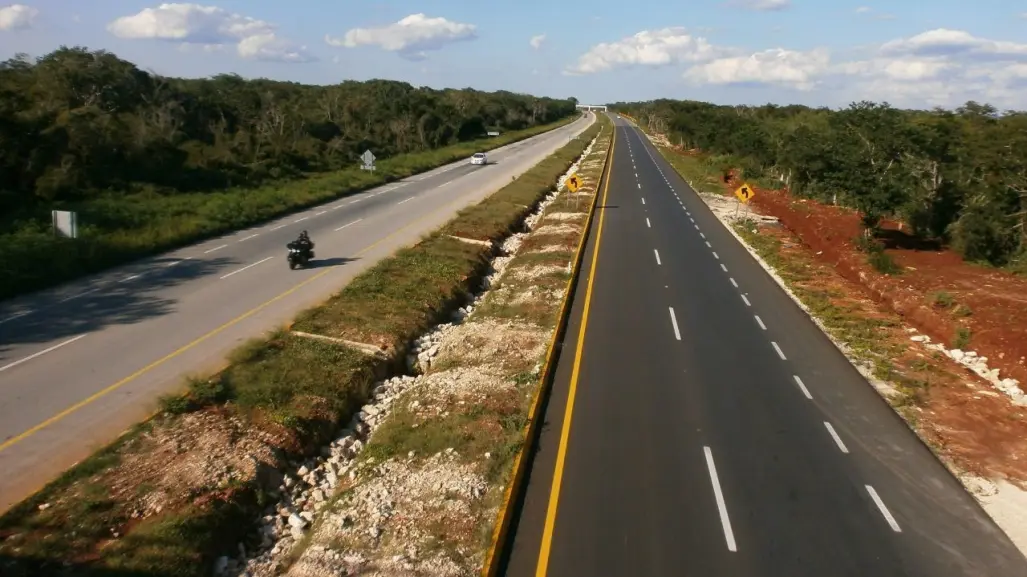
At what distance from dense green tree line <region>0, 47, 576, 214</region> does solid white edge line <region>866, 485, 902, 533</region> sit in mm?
33058

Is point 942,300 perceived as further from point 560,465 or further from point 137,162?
point 137,162

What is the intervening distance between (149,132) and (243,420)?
121 ft

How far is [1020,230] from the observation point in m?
27.7

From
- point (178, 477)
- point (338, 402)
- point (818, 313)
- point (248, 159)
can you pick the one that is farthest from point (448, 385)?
point (248, 159)

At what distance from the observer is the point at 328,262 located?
25953 millimetres

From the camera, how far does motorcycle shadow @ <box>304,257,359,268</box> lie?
25359mm

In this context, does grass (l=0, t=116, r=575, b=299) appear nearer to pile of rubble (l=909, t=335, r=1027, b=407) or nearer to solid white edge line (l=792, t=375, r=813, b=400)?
solid white edge line (l=792, t=375, r=813, b=400)

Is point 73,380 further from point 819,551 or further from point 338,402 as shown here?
point 819,551

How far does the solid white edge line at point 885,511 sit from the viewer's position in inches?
412

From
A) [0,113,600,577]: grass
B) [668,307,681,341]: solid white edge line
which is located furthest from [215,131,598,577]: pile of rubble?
[668,307,681,341]: solid white edge line

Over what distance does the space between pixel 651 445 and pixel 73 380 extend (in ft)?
37.4

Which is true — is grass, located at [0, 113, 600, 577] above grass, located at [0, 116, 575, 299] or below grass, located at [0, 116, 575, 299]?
below

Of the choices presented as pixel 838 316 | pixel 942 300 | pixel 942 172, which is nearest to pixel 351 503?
pixel 838 316

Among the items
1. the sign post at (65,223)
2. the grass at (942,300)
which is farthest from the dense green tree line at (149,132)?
the grass at (942,300)
